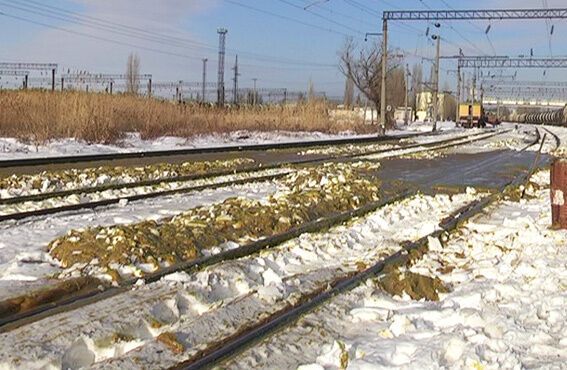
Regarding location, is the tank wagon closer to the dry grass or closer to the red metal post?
the dry grass

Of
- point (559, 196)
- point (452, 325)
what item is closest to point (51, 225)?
point (452, 325)

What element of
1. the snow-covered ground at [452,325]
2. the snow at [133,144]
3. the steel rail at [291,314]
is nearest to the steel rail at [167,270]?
the steel rail at [291,314]

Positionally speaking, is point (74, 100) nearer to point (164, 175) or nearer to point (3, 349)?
point (164, 175)

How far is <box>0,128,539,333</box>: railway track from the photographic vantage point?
526cm

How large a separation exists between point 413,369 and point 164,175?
13246 mm

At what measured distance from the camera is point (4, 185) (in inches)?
530

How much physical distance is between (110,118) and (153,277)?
83.0 ft

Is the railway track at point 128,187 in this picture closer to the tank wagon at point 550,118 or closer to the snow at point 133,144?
the snow at point 133,144

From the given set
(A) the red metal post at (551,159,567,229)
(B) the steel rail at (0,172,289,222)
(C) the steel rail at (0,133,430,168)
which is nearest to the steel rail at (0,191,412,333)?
(A) the red metal post at (551,159,567,229)

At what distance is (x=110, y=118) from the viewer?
3045 centimetres

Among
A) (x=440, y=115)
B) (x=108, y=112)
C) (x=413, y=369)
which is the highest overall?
(x=440, y=115)

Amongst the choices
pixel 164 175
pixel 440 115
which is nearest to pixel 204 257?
pixel 164 175

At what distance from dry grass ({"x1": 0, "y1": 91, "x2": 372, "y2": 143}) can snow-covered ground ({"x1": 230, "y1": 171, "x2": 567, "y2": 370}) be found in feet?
73.0

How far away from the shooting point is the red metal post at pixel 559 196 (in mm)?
9711
